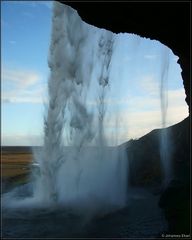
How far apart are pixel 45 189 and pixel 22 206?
3464 millimetres

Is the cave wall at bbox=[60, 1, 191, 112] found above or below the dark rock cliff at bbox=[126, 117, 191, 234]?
above

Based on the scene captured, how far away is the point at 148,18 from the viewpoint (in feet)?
33.3

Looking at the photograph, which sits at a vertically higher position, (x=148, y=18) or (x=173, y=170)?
(x=148, y=18)

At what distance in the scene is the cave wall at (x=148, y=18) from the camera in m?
9.27

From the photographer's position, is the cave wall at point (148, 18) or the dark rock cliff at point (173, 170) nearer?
the cave wall at point (148, 18)

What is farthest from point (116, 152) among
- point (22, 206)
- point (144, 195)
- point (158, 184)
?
point (22, 206)

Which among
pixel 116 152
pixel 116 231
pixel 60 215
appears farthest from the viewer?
pixel 116 152

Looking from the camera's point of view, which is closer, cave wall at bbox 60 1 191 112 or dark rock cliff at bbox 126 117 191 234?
cave wall at bbox 60 1 191 112

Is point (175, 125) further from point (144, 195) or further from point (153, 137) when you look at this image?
point (144, 195)

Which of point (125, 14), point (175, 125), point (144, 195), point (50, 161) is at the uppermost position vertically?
point (125, 14)

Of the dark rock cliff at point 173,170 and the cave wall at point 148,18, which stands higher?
the cave wall at point 148,18

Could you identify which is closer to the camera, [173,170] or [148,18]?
[148,18]

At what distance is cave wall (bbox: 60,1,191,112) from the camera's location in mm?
9273

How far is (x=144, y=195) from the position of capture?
23.7 metres
